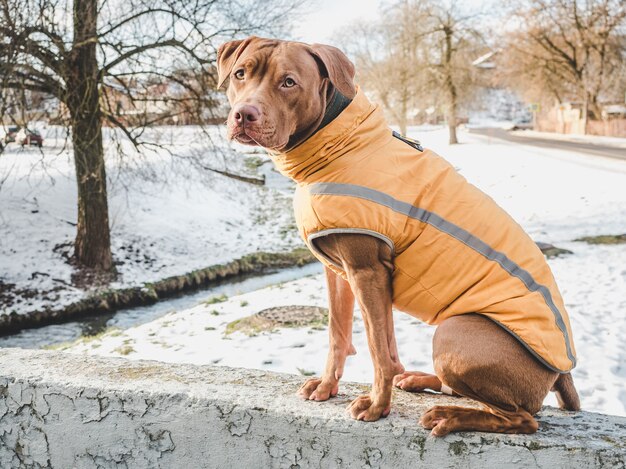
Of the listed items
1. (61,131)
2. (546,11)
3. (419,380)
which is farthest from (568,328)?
(546,11)

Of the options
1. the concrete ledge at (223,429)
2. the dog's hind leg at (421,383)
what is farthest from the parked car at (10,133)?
the dog's hind leg at (421,383)

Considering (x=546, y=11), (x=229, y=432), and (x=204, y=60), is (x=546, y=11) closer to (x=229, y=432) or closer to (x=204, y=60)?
(x=204, y=60)

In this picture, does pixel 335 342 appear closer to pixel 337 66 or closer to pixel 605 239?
pixel 337 66

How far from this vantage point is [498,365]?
2293 mm

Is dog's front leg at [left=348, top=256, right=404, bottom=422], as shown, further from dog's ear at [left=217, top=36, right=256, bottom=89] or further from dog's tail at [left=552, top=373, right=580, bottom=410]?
dog's ear at [left=217, top=36, right=256, bottom=89]

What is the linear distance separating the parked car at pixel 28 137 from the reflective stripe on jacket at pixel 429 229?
8.58m

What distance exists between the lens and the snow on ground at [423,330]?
196 inches

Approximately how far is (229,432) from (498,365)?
48.7 inches

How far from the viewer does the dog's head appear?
2.35 meters

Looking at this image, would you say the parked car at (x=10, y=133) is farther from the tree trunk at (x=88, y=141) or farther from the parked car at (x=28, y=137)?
the tree trunk at (x=88, y=141)

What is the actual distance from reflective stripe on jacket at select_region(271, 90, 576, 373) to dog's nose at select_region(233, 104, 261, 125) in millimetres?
325

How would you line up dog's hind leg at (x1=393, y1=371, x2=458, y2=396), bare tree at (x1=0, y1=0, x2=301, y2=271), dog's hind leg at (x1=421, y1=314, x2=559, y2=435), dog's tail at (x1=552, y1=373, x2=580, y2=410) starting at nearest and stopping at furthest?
dog's hind leg at (x1=421, y1=314, x2=559, y2=435)
dog's tail at (x1=552, y1=373, x2=580, y2=410)
dog's hind leg at (x1=393, y1=371, x2=458, y2=396)
bare tree at (x1=0, y1=0, x2=301, y2=271)

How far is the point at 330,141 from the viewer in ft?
8.33

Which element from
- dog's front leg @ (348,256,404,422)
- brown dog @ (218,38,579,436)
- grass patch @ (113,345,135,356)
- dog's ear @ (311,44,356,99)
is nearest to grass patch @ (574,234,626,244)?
grass patch @ (113,345,135,356)
